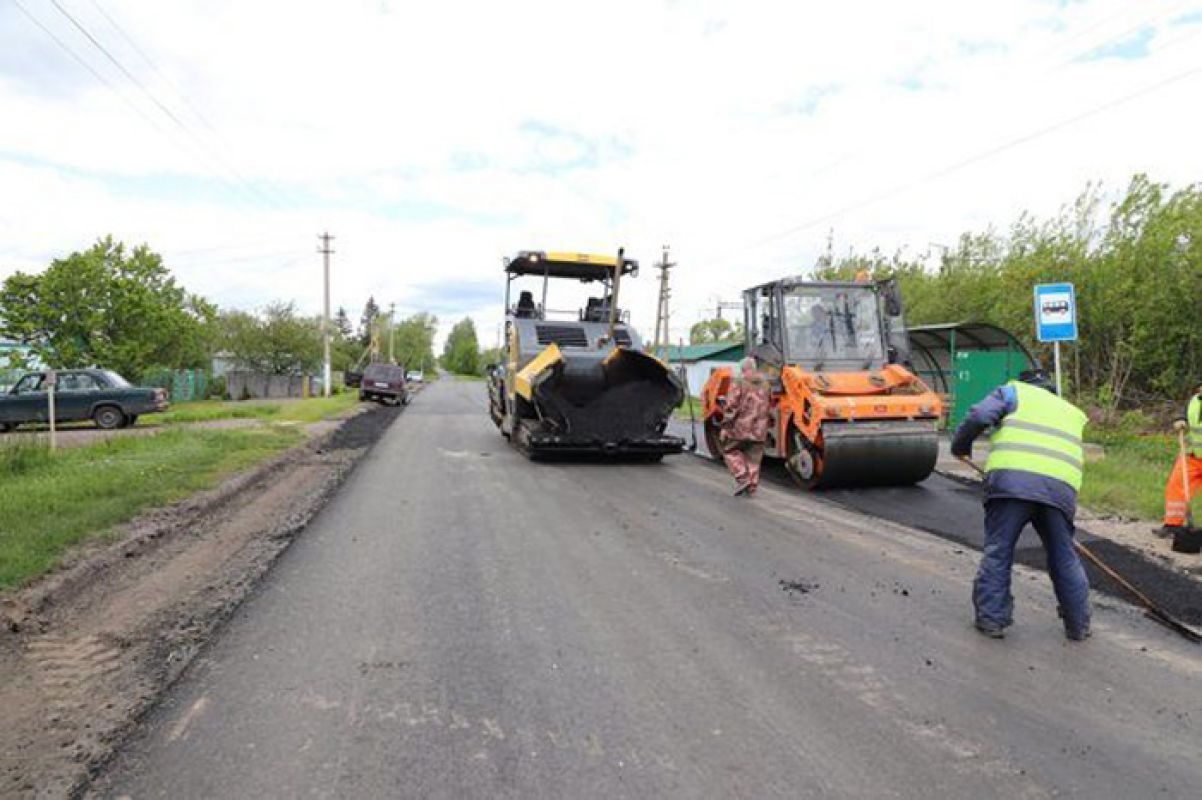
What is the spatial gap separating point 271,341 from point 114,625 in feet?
137

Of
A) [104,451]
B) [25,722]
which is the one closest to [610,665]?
[25,722]

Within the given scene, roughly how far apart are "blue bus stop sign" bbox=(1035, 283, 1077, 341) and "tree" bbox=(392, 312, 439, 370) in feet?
287

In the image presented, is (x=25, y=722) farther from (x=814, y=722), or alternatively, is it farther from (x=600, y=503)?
(x=600, y=503)

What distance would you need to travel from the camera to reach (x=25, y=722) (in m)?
3.36

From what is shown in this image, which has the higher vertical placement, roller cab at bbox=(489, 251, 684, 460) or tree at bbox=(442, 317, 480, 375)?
tree at bbox=(442, 317, 480, 375)

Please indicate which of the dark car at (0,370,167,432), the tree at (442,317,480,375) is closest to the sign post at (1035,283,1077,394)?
the dark car at (0,370,167,432)

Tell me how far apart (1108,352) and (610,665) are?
19.0m

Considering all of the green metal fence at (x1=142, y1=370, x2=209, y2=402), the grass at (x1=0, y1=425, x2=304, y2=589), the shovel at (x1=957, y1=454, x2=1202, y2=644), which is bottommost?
the shovel at (x1=957, y1=454, x2=1202, y2=644)

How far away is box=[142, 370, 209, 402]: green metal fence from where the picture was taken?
1390 inches

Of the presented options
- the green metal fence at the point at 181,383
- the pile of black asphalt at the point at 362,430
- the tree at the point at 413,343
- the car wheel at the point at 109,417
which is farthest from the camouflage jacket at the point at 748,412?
the tree at the point at 413,343

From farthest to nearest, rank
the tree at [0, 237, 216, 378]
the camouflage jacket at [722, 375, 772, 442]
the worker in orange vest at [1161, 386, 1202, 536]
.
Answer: the tree at [0, 237, 216, 378]
the camouflage jacket at [722, 375, 772, 442]
the worker in orange vest at [1161, 386, 1202, 536]

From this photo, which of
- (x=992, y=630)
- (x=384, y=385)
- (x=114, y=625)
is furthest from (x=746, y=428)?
(x=384, y=385)

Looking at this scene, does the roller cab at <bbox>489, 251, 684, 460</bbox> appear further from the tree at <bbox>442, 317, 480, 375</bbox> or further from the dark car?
the tree at <bbox>442, 317, 480, 375</bbox>

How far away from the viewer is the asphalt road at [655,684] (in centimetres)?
301
